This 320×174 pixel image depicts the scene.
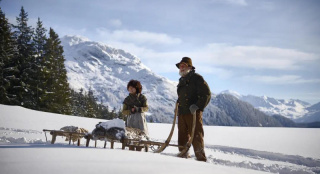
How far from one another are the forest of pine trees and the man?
2318 centimetres

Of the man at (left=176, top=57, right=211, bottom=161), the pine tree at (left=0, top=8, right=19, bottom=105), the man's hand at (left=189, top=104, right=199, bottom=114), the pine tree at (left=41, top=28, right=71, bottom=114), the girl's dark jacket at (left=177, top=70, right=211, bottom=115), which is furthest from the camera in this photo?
the pine tree at (left=41, top=28, right=71, bottom=114)

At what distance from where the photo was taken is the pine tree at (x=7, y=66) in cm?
2420

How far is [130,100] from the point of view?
7.84 meters

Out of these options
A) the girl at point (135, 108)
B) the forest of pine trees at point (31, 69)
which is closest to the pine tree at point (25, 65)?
the forest of pine trees at point (31, 69)

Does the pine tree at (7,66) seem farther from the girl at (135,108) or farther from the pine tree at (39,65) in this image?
the girl at (135,108)

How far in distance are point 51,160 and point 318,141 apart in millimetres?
12793

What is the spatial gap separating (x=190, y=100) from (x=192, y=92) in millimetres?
223

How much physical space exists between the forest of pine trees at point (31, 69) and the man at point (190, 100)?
2318 cm

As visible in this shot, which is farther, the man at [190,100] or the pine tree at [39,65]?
the pine tree at [39,65]

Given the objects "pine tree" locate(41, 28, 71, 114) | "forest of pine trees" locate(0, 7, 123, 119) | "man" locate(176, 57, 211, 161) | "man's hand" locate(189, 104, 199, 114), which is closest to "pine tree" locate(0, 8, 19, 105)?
"forest of pine trees" locate(0, 7, 123, 119)

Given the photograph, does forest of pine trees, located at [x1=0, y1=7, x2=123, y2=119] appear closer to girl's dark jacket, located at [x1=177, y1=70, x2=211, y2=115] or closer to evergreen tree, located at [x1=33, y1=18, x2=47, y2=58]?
evergreen tree, located at [x1=33, y1=18, x2=47, y2=58]

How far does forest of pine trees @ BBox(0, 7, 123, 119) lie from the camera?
2516 cm

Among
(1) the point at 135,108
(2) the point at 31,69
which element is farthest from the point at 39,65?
(1) the point at 135,108

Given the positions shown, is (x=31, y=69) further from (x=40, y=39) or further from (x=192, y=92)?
(x=192, y=92)
